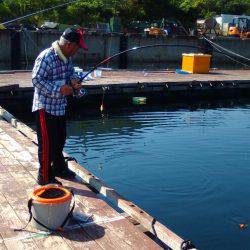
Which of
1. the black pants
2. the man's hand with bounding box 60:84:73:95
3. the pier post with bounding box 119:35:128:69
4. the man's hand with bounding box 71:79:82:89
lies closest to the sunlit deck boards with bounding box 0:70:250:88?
the pier post with bounding box 119:35:128:69

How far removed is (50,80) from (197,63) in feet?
51.3

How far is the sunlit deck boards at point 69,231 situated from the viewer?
3979mm

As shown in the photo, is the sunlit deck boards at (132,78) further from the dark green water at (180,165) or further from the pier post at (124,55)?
the pier post at (124,55)

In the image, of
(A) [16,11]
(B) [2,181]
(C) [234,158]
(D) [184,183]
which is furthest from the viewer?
(A) [16,11]

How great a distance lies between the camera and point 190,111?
15.9 meters

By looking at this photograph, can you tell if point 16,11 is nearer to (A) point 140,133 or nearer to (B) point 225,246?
(A) point 140,133

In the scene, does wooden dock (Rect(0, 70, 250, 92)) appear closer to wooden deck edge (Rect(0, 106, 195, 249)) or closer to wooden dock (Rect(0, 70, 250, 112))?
wooden dock (Rect(0, 70, 250, 112))

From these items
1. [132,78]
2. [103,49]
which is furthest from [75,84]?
[103,49]

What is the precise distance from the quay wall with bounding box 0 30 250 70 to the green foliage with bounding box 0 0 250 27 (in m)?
8.30

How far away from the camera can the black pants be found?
16.1ft

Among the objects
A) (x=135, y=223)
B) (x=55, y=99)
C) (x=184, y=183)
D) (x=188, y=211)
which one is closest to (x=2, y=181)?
(x=55, y=99)

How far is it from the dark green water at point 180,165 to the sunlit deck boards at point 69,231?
5.97ft

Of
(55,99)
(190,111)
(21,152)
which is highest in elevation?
(55,99)

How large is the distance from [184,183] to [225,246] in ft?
7.75
